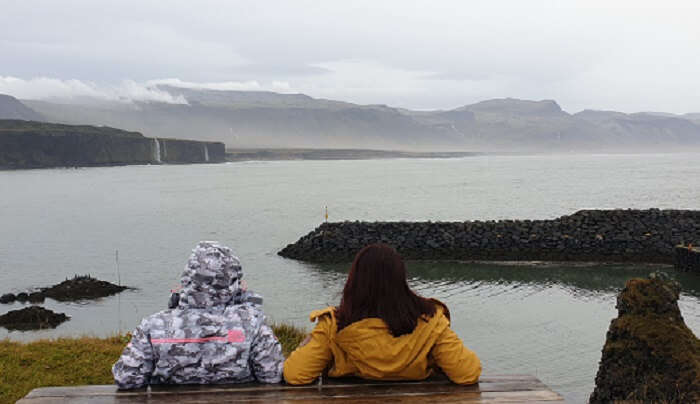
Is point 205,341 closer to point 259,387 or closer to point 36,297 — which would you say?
point 259,387

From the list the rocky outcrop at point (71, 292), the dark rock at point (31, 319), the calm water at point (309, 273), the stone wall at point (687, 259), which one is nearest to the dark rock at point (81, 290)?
the rocky outcrop at point (71, 292)

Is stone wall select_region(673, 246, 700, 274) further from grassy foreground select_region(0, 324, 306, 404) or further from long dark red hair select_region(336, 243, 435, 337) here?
long dark red hair select_region(336, 243, 435, 337)

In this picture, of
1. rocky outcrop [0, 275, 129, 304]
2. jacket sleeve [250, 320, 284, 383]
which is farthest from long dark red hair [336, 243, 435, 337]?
rocky outcrop [0, 275, 129, 304]

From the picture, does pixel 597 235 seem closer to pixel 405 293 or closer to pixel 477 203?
pixel 405 293

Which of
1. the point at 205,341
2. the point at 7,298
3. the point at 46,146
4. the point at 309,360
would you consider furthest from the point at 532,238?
the point at 46,146

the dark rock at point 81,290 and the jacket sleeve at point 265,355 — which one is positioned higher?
the jacket sleeve at point 265,355

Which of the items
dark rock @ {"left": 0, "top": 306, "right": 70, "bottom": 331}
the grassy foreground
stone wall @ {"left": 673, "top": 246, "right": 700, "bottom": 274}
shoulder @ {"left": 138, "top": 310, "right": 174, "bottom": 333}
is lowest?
dark rock @ {"left": 0, "top": 306, "right": 70, "bottom": 331}

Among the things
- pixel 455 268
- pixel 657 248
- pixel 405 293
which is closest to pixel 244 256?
pixel 455 268

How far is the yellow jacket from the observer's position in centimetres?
440

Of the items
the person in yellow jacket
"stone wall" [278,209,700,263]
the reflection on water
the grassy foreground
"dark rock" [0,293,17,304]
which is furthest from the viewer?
"stone wall" [278,209,700,263]

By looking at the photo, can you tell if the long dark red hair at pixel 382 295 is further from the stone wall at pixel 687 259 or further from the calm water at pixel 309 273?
the stone wall at pixel 687 259

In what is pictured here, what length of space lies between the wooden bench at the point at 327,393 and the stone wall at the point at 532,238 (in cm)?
2316

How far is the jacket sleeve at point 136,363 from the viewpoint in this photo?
4.43 metres

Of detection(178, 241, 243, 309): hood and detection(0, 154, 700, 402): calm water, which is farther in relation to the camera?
detection(0, 154, 700, 402): calm water
